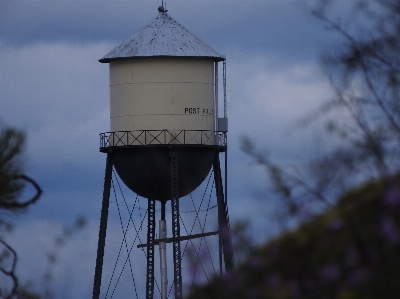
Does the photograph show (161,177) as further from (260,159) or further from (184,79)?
(260,159)

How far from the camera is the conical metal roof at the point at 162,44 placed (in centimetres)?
2727

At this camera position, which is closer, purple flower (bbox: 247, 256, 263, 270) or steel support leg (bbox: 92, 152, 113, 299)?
purple flower (bbox: 247, 256, 263, 270)

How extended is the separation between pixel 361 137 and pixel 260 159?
0.96m

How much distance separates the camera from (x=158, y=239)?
28188 mm

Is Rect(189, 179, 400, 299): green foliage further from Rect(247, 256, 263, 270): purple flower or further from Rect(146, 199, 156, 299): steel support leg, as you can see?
Rect(146, 199, 156, 299): steel support leg

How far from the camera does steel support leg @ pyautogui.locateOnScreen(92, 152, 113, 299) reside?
28094 mm

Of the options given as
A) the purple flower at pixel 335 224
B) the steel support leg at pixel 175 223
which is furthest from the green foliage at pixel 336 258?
the steel support leg at pixel 175 223

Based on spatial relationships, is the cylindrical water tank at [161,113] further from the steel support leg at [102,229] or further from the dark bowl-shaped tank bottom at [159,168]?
the steel support leg at [102,229]

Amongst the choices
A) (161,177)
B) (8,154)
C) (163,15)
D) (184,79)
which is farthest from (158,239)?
(8,154)

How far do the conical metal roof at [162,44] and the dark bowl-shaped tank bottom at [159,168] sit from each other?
2.59 metres

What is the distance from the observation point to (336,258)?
708 cm

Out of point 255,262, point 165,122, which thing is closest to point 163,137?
point 165,122

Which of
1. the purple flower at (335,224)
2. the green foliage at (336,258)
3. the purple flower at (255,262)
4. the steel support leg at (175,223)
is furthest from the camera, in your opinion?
the steel support leg at (175,223)

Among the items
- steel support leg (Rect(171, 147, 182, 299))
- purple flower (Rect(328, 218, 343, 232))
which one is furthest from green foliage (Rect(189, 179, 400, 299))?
steel support leg (Rect(171, 147, 182, 299))
